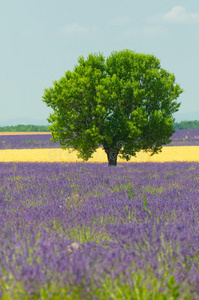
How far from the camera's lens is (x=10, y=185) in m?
6.74

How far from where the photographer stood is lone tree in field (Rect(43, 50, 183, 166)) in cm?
1246

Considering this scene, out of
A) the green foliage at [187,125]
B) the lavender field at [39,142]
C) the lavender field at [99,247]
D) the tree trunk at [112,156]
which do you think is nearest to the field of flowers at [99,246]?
the lavender field at [99,247]

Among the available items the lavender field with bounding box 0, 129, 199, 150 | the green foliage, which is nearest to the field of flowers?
the lavender field with bounding box 0, 129, 199, 150

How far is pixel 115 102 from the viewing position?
12875mm

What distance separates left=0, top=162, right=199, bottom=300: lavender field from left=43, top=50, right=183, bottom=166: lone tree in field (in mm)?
7195

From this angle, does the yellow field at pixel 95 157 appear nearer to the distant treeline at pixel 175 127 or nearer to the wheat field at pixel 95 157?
the wheat field at pixel 95 157

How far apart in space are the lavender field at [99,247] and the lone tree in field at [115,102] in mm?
7195

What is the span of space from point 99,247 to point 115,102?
403 inches

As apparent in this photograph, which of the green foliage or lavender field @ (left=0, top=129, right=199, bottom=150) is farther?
the green foliage

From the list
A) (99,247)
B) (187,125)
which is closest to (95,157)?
(99,247)

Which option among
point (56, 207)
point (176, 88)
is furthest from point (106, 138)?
point (56, 207)

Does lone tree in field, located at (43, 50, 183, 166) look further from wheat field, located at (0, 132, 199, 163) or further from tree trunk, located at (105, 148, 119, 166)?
wheat field, located at (0, 132, 199, 163)

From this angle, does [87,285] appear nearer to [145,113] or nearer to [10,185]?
[10,185]

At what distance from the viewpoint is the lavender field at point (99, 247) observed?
2.21 metres
